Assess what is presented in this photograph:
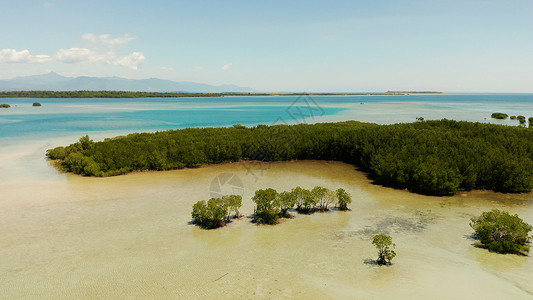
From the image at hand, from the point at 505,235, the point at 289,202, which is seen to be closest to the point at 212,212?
the point at 289,202

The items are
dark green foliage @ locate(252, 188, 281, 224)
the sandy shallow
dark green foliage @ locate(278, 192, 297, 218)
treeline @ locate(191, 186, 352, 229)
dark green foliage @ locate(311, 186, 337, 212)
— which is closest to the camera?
the sandy shallow

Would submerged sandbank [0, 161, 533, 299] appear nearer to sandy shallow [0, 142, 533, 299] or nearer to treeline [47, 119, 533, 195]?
sandy shallow [0, 142, 533, 299]

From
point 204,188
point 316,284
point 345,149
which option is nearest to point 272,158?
point 345,149

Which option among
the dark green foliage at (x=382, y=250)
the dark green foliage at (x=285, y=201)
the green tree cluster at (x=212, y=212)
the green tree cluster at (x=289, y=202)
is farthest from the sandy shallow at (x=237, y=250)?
the dark green foliage at (x=285, y=201)

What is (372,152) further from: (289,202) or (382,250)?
(382,250)

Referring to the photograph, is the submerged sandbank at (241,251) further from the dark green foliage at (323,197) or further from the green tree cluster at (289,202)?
the dark green foliage at (323,197)

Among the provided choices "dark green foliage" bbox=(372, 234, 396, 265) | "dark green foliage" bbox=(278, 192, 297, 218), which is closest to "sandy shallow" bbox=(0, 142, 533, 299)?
"dark green foliage" bbox=(372, 234, 396, 265)
